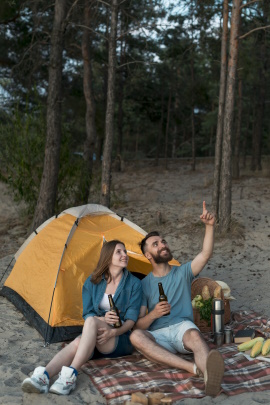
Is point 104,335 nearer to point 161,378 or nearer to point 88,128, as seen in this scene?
point 161,378

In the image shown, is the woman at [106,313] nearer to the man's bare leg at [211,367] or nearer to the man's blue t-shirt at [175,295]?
the man's blue t-shirt at [175,295]

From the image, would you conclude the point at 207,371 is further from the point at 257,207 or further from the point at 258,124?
the point at 258,124

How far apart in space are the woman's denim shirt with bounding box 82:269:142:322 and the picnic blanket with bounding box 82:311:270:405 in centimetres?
43

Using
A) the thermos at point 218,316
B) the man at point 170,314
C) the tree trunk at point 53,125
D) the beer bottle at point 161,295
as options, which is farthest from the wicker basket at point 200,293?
the tree trunk at point 53,125

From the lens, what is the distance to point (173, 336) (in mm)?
4785

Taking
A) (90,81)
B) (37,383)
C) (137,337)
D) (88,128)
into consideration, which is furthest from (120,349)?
(90,81)

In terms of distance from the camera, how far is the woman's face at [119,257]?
4891mm

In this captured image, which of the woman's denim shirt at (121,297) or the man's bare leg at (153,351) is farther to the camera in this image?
the woman's denim shirt at (121,297)

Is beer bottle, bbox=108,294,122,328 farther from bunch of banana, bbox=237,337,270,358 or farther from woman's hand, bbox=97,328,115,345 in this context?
bunch of banana, bbox=237,337,270,358

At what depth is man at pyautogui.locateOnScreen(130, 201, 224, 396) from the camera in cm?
453

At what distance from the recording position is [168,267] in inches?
199

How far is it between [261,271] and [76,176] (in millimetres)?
4717

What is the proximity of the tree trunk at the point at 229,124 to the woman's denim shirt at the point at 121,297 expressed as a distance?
5.25 m

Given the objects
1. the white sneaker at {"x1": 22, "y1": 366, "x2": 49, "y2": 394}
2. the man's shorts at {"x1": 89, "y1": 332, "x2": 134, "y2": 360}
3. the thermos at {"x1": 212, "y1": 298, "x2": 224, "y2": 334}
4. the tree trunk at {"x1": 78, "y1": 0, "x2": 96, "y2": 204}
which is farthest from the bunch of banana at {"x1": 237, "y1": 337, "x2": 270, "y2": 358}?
the tree trunk at {"x1": 78, "y1": 0, "x2": 96, "y2": 204}
